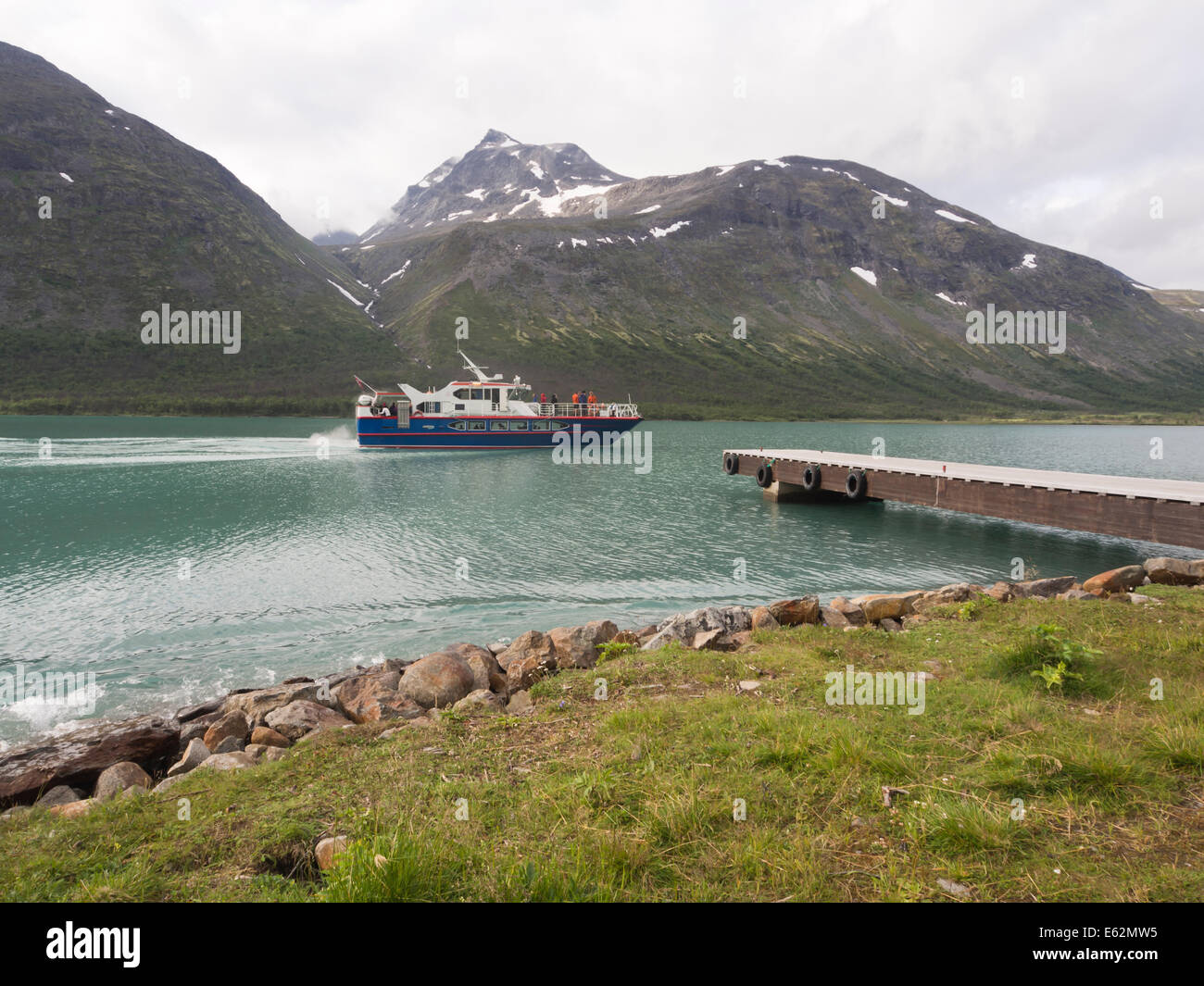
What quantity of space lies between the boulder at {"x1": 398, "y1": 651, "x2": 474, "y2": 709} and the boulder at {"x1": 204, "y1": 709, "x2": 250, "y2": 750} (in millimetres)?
2336

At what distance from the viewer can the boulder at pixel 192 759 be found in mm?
8406

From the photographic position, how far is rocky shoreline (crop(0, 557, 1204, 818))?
26.5ft

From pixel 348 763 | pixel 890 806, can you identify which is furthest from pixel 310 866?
pixel 890 806

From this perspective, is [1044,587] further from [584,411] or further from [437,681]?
[584,411]

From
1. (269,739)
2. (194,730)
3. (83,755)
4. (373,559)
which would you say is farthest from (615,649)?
(373,559)

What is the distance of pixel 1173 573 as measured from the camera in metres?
16.5

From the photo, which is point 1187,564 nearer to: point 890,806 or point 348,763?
point 890,806

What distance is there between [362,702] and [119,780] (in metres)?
3.35

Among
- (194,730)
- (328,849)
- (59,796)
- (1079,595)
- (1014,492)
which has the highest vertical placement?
(1014,492)

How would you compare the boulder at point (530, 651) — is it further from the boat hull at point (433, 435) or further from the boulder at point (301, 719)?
the boat hull at point (433, 435)

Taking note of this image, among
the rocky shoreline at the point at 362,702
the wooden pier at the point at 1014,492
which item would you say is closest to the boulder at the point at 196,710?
the rocky shoreline at the point at 362,702

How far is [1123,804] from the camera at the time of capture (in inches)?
203

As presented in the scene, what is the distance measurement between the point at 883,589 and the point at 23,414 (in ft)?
507

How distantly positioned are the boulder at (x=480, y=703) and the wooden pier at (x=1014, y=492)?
2334 centimetres
